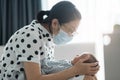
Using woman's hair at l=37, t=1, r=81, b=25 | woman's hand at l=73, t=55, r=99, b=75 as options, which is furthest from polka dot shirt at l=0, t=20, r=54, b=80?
woman's hand at l=73, t=55, r=99, b=75

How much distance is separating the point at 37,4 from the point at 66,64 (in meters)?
1.62

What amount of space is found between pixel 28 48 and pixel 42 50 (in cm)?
10

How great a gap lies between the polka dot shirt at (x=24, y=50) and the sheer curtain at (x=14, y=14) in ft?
4.72

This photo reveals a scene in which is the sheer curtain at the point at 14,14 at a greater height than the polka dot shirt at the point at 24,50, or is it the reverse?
the sheer curtain at the point at 14,14

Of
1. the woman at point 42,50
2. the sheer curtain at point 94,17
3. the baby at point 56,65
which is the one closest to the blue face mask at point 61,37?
the woman at point 42,50

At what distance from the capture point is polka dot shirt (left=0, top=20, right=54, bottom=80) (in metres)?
1.19

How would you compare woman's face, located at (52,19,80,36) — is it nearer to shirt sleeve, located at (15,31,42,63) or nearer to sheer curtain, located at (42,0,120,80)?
shirt sleeve, located at (15,31,42,63)

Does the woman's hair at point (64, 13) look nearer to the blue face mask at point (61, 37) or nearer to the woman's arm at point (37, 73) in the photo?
the blue face mask at point (61, 37)

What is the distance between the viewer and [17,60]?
1238mm

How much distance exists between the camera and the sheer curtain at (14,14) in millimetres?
2725

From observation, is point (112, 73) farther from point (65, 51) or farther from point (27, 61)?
point (65, 51)

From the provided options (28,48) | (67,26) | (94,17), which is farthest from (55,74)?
(94,17)

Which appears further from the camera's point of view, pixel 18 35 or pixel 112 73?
pixel 112 73

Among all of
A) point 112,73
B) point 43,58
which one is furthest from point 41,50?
point 112,73
